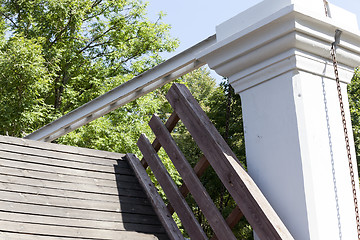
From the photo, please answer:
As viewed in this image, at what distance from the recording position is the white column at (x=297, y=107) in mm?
1873

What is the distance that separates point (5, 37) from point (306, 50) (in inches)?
518

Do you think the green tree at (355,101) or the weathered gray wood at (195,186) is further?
the green tree at (355,101)

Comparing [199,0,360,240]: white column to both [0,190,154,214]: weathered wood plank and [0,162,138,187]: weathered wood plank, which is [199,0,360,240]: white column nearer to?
[0,190,154,214]: weathered wood plank

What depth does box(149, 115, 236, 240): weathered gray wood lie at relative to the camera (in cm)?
220

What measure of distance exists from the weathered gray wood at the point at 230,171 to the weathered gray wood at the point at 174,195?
393mm

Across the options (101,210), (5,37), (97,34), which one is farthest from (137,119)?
(101,210)

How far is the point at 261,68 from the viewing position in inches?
82.7

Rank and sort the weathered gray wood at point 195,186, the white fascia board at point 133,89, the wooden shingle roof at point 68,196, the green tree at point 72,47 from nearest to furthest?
the weathered gray wood at point 195,186 → the wooden shingle roof at point 68,196 → the white fascia board at point 133,89 → the green tree at point 72,47

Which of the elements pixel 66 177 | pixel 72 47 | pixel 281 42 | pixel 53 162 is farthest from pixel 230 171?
pixel 72 47

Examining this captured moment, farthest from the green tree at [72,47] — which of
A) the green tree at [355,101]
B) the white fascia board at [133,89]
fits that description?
the white fascia board at [133,89]

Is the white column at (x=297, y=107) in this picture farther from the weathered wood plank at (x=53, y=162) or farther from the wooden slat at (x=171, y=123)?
the weathered wood plank at (x=53, y=162)

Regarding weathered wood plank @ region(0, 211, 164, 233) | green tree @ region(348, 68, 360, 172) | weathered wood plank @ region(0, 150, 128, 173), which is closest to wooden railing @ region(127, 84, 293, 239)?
weathered wood plank @ region(0, 211, 164, 233)

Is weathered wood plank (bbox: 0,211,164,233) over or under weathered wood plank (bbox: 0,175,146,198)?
under

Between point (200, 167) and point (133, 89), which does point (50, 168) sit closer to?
point (133, 89)
